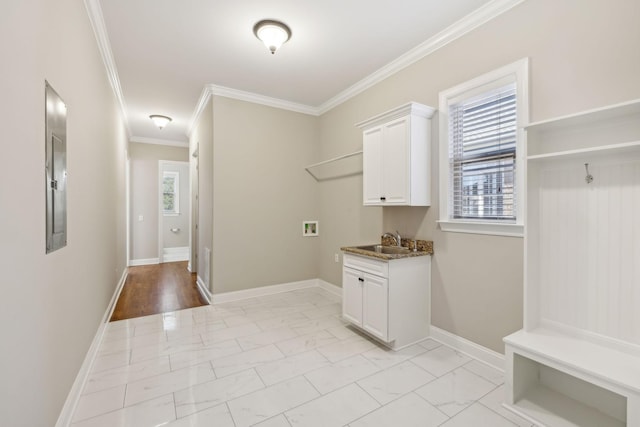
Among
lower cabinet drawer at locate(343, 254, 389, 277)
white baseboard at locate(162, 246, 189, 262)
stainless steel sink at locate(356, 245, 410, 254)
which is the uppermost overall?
stainless steel sink at locate(356, 245, 410, 254)

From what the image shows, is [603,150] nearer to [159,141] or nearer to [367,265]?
[367,265]

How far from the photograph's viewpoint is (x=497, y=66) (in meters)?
2.37

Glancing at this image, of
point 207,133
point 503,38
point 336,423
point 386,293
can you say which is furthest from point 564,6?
point 207,133

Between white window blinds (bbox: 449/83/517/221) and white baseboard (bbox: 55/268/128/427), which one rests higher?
white window blinds (bbox: 449/83/517/221)

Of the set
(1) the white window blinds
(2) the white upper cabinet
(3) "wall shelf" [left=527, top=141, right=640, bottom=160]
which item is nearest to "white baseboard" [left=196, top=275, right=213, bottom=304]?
(2) the white upper cabinet

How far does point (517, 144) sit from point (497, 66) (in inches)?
26.7

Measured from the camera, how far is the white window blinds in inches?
92.0

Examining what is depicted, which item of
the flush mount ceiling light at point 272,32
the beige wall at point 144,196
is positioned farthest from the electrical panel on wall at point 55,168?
the beige wall at point 144,196

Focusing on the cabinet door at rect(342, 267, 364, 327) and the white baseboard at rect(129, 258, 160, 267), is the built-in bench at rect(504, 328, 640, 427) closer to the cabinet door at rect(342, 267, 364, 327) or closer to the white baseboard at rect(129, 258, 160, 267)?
the cabinet door at rect(342, 267, 364, 327)

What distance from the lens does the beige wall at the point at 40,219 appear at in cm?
109

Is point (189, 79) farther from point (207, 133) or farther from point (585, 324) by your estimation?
point (585, 324)

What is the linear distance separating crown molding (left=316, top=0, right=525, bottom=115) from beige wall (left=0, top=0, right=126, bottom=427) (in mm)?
2807

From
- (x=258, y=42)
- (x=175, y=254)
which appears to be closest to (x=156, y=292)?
(x=175, y=254)

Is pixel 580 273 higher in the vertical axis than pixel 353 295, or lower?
higher
